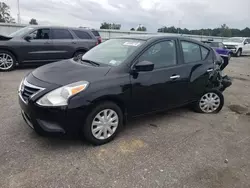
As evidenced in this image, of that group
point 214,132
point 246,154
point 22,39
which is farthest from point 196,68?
point 22,39

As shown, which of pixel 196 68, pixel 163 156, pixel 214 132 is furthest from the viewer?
pixel 196 68

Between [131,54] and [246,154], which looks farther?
[131,54]

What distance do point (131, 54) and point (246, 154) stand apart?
225cm

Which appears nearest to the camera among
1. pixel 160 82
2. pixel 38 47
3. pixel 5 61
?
pixel 160 82

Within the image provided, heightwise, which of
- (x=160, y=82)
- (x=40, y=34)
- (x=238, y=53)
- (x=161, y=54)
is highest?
(x=40, y=34)

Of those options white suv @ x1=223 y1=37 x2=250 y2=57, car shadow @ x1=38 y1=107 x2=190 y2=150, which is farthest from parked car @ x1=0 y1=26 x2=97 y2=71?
white suv @ x1=223 y1=37 x2=250 y2=57

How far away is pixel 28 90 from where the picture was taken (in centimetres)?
325

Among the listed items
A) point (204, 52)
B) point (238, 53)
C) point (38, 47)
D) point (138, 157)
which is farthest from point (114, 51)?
point (238, 53)

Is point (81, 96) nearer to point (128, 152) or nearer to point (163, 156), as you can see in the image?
point (128, 152)

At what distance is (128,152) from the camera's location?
330cm

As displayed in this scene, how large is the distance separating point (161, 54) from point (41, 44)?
19.6 feet

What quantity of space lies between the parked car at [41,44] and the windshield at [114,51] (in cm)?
485

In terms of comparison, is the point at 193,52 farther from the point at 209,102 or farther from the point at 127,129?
the point at 127,129

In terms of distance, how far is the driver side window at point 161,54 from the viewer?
3.91 metres
